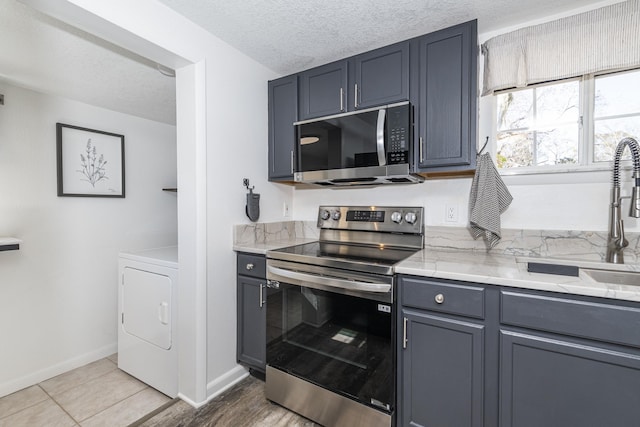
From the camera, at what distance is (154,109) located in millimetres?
2699

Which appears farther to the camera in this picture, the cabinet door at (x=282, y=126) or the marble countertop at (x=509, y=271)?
the cabinet door at (x=282, y=126)

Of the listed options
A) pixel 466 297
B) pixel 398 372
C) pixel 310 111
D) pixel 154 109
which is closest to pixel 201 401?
pixel 398 372

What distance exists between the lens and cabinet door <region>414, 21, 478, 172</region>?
5.20ft

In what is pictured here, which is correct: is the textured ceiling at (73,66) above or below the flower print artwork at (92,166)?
above

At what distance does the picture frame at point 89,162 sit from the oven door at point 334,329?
189 cm

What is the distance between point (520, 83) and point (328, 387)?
2035mm

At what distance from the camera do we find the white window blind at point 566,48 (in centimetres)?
143

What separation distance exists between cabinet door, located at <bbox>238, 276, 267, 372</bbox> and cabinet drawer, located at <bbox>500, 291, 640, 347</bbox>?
136 centimetres

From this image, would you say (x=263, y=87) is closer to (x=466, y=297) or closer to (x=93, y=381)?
(x=466, y=297)

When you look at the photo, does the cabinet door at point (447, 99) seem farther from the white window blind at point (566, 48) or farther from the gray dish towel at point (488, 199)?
the white window blind at point (566, 48)

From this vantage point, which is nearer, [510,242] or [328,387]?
[328,387]

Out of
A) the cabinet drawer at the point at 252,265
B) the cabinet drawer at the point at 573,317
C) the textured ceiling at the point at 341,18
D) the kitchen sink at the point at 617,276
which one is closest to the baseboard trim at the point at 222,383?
the cabinet drawer at the point at 252,265

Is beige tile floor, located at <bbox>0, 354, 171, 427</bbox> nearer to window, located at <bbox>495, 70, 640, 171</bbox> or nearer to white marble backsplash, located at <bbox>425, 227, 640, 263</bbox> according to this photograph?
white marble backsplash, located at <bbox>425, 227, 640, 263</bbox>

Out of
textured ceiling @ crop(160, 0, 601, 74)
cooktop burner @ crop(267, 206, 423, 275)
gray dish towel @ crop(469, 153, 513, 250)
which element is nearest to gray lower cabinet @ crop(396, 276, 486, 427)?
cooktop burner @ crop(267, 206, 423, 275)
